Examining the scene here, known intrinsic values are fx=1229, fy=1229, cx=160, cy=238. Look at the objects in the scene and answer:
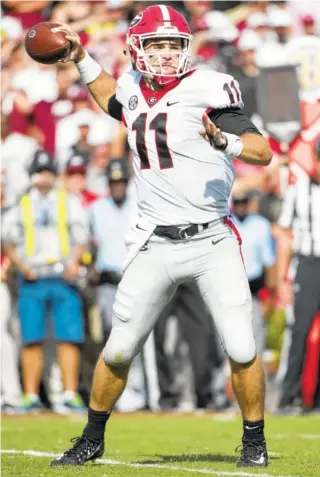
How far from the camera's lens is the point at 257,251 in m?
11.1

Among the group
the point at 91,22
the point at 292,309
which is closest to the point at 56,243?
the point at 292,309

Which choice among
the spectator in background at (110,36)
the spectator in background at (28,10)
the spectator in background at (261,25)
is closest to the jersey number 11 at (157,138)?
the spectator in background at (110,36)

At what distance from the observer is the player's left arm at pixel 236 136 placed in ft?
18.6

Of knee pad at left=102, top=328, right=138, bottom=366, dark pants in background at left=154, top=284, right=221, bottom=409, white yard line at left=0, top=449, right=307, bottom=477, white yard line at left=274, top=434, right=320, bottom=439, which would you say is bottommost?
dark pants in background at left=154, top=284, right=221, bottom=409

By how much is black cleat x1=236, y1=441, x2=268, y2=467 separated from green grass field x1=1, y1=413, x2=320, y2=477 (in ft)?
0.19

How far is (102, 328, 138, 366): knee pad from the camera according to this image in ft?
20.1

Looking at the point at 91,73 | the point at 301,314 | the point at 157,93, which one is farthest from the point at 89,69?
the point at 301,314

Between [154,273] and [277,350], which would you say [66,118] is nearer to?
[277,350]

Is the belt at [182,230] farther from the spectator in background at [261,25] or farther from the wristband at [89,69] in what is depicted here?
the spectator in background at [261,25]

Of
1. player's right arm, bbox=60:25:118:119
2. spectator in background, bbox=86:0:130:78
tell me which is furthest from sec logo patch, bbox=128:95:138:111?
spectator in background, bbox=86:0:130:78

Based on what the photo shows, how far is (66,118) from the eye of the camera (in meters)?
12.7

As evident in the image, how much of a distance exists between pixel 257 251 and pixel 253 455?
516cm

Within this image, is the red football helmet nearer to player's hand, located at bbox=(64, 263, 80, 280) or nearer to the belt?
the belt

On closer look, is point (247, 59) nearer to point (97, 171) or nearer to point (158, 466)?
point (97, 171)
